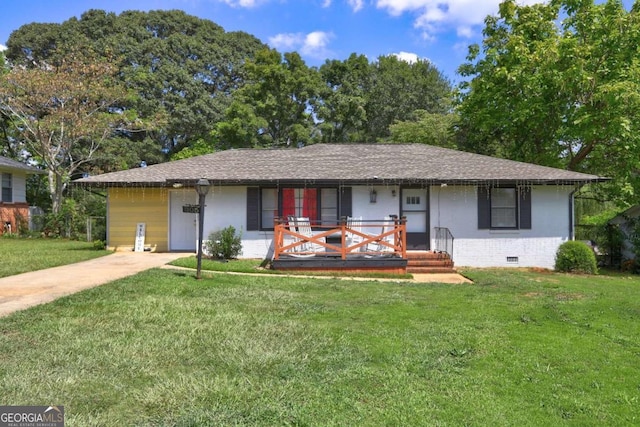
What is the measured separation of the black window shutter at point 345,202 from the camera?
12.6 metres

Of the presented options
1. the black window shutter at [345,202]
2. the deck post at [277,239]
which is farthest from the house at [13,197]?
the black window shutter at [345,202]

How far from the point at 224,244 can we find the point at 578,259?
987 centimetres

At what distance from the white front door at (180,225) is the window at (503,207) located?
972 cm

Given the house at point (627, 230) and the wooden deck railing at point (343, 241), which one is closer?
the wooden deck railing at point (343, 241)

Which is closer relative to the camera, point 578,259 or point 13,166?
point 578,259

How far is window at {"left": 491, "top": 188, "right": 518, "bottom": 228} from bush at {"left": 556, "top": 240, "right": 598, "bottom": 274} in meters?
1.57

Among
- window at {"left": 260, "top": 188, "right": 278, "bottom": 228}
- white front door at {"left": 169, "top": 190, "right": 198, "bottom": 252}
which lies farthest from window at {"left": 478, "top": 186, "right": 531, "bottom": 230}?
white front door at {"left": 169, "top": 190, "right": 198, "bottom": 252}

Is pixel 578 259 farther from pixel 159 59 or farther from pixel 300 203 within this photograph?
pixel 159 59

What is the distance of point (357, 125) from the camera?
2895cm

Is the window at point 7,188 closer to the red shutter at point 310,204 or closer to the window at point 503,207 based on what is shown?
the red shutter at point 310,204

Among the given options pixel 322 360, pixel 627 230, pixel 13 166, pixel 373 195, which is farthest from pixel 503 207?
pixel 13 166

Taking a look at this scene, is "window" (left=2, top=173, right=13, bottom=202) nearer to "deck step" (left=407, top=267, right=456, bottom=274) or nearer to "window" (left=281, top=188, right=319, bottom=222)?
"window" (left=281, top=188, right=319, bottom=222)

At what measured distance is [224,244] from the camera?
39.7 feet

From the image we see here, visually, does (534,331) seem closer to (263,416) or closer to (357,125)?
(263,416)
